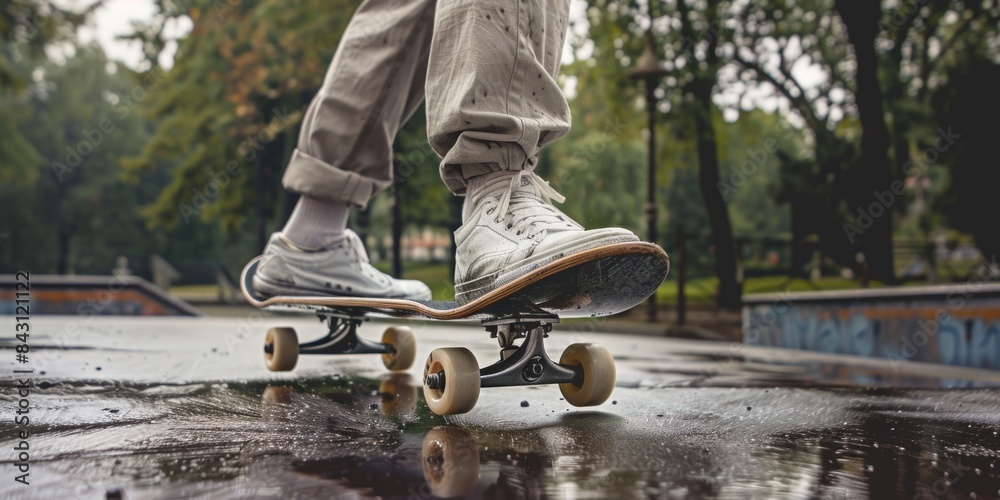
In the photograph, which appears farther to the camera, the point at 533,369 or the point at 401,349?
the point at 401,349

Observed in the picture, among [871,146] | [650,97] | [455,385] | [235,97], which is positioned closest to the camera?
[455,385]

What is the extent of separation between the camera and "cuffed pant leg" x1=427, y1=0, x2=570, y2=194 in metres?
2.01

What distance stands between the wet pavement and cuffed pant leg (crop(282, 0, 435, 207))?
2.32ft

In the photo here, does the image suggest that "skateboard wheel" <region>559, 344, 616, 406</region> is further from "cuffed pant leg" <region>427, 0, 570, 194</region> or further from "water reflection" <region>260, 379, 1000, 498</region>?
"cuffed pant leg" <region>427, 0, 570, 194</region>

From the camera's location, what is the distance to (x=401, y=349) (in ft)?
10.0

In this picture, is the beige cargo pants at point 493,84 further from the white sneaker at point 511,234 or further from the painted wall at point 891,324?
the painted wall at point 891,324

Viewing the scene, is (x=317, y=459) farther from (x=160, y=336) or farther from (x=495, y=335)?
(x=160, y=336)

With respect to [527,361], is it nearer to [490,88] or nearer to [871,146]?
[490,88]

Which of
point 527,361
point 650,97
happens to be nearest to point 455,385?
point 527,361

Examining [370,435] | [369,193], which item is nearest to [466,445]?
[370,435]

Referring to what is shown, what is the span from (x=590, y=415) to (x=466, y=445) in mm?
574

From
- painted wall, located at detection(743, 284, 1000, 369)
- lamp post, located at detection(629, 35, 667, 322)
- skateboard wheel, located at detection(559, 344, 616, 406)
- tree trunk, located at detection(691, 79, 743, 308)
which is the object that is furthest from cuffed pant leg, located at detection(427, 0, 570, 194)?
tree trunk, located at detection(691, 79, 743, 308)

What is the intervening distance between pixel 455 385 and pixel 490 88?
0.75 m

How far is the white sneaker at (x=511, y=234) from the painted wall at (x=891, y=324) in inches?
180
